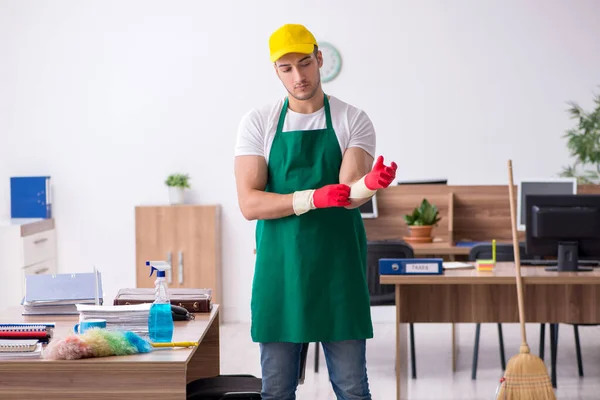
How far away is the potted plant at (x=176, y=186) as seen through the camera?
6.66m

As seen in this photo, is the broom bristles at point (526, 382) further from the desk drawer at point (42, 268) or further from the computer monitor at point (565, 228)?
the desk drawer at point (42, 268)

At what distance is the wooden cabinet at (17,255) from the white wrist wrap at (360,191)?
404 centimetres

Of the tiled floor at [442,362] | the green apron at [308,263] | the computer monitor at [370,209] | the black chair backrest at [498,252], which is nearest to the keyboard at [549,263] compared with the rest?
the black chair backrest at [498,252]

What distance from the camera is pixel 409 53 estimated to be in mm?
6781

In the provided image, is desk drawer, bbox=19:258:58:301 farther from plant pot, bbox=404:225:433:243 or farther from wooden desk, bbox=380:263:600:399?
wooden desk, bbox=380:263:600:399

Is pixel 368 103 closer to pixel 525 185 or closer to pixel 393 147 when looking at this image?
pixel 393 147

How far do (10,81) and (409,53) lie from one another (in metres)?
3.11

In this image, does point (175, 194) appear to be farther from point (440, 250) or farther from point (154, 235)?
point (440, 250)

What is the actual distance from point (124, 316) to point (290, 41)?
0.89 m

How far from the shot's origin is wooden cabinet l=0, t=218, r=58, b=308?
234 inches

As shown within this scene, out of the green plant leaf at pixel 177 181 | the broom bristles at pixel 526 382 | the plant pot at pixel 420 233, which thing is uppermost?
the green plant leaf at pixel 177 181

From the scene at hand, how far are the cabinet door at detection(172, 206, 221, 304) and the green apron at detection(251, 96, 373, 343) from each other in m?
4.22

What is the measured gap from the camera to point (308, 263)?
238 centimetres

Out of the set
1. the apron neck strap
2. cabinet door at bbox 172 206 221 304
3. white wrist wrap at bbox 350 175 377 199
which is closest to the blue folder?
cabinet door at bbox 172 206 221 304
